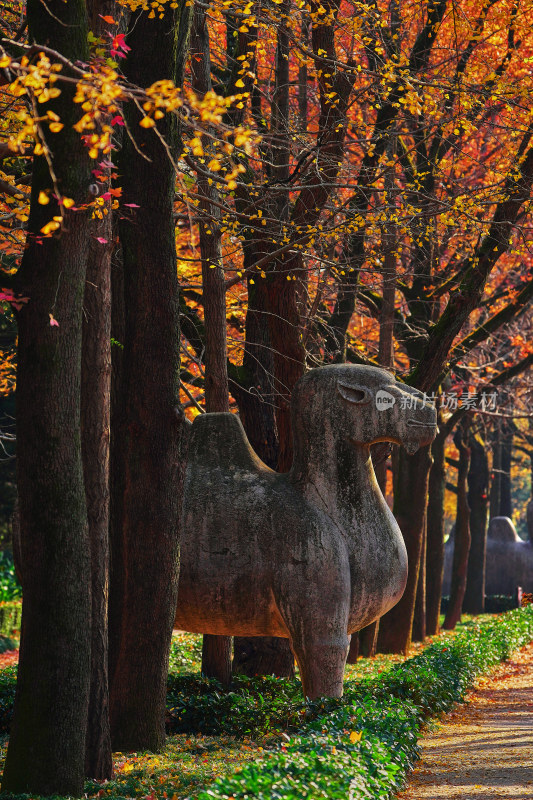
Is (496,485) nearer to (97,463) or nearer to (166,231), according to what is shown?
(166,231)

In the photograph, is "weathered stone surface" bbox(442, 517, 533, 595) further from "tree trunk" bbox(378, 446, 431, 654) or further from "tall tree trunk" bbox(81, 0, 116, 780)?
"tall tree trunk" bbox(81, 0, 116, 780)

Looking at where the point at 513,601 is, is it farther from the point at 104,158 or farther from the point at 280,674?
the point at 104,158

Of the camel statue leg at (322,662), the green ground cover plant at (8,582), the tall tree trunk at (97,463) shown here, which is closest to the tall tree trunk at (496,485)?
the green ground cover plant at (8,582)

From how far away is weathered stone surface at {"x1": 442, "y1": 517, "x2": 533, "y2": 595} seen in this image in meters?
33.2

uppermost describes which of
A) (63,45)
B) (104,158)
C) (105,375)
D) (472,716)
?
(63,45)

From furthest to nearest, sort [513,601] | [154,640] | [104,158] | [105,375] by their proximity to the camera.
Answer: [513,601]
[154,640]
[105,375]
[104,158]

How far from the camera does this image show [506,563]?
33406mm

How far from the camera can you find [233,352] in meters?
16.0

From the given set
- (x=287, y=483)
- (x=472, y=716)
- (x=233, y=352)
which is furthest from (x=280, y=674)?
(x=233, y=352)

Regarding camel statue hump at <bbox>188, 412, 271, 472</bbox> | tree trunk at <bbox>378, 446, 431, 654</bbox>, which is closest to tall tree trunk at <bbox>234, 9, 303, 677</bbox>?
camel statue hump at <bbox>188, 412, 271, 472</bbox>

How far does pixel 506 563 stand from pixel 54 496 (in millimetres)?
29338

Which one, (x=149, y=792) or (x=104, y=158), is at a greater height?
(x=104, y=158)

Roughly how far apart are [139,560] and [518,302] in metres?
10.3

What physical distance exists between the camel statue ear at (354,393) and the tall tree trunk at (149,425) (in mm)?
1652
